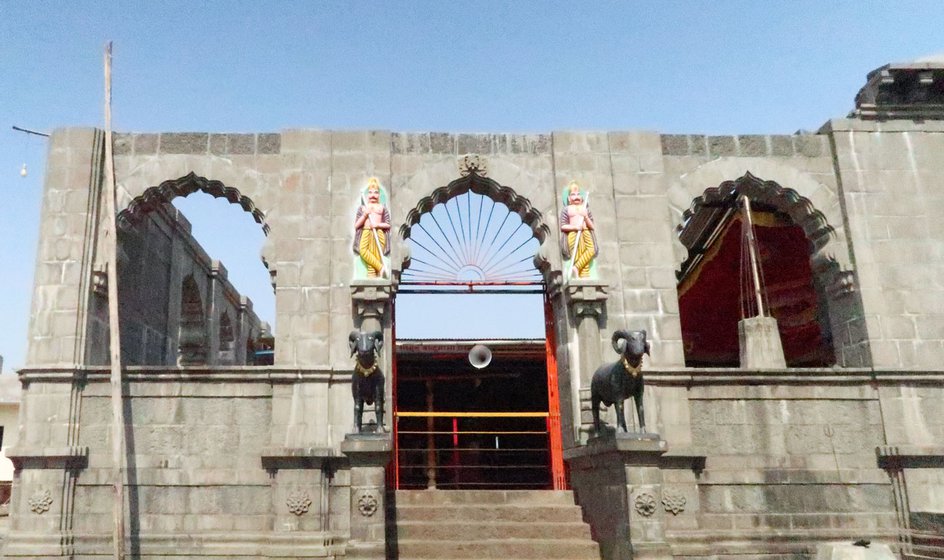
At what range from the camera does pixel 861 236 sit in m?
12.2

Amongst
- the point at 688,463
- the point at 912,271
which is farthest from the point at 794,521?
the point at 912,271

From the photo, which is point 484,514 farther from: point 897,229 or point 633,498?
point 897,229

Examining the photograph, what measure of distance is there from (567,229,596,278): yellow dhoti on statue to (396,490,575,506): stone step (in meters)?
3.37

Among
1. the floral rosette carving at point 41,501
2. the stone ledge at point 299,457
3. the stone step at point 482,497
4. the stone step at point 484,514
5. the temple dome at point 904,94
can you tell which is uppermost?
the temple dome at point 904,94

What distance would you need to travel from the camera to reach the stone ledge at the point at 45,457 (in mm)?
10484

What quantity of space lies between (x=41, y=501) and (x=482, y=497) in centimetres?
608

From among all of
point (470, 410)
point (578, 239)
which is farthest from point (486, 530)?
point (470, 410)

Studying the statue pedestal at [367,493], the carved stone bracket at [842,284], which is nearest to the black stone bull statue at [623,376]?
the statue pedestal at [367,493]

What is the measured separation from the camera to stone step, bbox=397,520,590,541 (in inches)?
415

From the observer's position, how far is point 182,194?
480 inches

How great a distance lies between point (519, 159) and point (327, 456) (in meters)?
5.49

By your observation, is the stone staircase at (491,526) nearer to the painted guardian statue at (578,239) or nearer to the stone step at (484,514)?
the stone step at (484,514)

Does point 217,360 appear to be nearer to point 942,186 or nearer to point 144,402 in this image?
point 144,402

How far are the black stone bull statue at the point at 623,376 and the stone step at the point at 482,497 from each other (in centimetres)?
214
